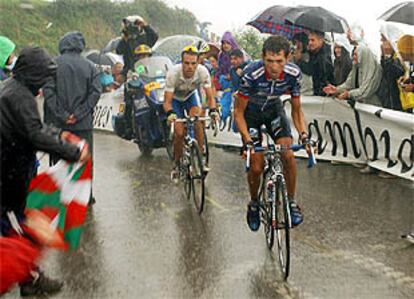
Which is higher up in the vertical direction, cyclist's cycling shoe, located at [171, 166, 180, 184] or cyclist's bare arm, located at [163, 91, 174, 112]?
cyclist's bare arm, located at [163, 91, 174, 112]

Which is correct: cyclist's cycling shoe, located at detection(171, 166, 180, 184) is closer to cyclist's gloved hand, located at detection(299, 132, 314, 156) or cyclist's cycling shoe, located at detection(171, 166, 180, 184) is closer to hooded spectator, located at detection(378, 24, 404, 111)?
cyclist's gloved hand, located at detection(299, 132, 314, 156)

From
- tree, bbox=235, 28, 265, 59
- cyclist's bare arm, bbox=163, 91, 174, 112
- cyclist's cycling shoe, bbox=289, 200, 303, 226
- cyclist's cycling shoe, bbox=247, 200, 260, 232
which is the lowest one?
tree, bbox=235, 28, 265, 59

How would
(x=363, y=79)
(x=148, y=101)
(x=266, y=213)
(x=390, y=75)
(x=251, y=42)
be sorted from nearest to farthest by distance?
1. (x=266, y=213)
2. (x=390, y=75)
3. (x=363, y=79)
4. (x=148, y=101)
5. (x=251, y=42)

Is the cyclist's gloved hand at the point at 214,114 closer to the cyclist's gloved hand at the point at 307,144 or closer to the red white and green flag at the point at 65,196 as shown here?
the cyclist's gloved hand at the point at 307,144

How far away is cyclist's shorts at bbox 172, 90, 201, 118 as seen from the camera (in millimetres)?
8344

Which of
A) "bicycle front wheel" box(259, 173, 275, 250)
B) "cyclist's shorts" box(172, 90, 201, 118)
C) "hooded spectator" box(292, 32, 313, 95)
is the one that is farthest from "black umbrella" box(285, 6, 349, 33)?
"bicycle front wheel" box(259, 173, 275, 250)

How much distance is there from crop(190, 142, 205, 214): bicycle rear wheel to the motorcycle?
8.76ft

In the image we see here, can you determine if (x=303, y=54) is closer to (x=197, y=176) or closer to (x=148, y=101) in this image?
(x=148, y=101)

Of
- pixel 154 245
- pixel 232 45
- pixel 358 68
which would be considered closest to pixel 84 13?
pixel 232 45

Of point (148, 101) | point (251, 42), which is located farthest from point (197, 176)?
point (251, 42)

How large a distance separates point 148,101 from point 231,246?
4.96 metres

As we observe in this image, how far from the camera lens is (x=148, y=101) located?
411 inches

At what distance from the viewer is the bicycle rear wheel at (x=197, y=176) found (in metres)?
7.26

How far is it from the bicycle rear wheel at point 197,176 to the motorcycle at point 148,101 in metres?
2.67
